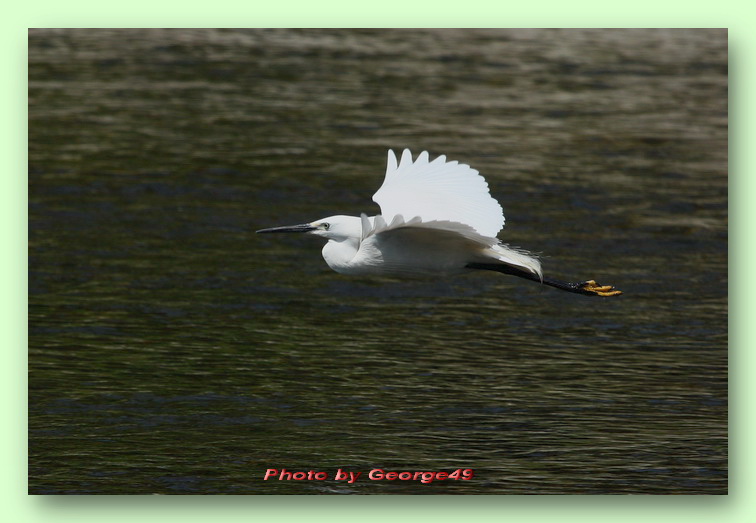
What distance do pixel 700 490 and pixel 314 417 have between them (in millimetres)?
A: 1231

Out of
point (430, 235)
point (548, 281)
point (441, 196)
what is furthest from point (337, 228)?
point (548, 281)

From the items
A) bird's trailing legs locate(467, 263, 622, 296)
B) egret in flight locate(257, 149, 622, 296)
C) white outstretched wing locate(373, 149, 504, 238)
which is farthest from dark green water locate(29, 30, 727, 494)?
white outstretched wing locate(373, 149, 504, 238)

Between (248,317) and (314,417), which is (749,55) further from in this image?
(248,317)

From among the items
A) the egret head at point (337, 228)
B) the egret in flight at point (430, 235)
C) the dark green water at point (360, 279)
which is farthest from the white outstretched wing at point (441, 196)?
the dark green water at point (360, 279)

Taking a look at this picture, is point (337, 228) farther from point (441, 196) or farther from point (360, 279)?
point (360, 279)

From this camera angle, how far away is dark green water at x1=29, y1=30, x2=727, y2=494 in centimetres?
426

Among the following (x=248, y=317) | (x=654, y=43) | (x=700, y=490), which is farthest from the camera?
(x=654, y=43)

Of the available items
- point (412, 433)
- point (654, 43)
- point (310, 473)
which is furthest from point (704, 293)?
point (310, 473)

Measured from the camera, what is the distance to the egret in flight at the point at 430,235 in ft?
12.8

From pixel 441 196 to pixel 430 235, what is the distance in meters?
0.26

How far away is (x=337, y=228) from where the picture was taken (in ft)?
13.8

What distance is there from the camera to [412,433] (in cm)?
436

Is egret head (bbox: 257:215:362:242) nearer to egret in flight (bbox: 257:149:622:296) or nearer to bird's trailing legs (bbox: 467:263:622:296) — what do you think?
egret in flight (bbox: 257:149:622:296)

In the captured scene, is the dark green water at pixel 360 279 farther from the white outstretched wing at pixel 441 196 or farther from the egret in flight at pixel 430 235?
the white outstretched wing at pixel 441 196
